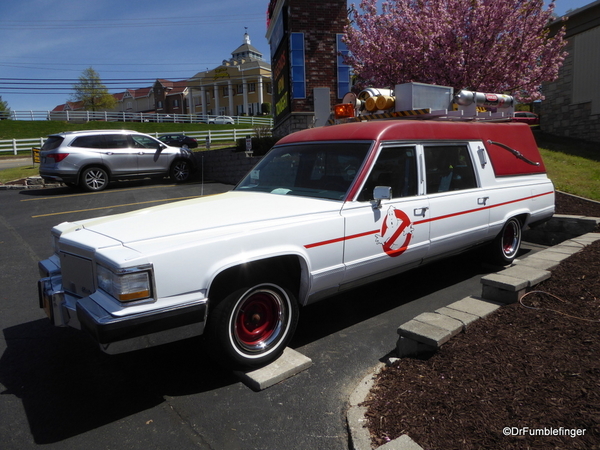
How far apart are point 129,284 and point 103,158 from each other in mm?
11615

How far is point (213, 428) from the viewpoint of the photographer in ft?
9.76

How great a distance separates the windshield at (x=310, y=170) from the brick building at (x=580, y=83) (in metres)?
17.1

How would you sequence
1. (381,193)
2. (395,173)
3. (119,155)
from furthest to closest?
(119,155), (395,173), (381,193)

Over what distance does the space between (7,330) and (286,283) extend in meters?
2.75

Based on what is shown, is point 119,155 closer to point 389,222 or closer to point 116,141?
point 116,141

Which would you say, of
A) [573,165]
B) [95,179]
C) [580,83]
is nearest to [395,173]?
[573,165]

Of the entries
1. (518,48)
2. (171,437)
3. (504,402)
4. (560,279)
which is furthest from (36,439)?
(518,48)

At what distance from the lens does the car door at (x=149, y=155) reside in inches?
553

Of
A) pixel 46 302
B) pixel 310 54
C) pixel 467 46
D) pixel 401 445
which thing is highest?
pixel 310 54

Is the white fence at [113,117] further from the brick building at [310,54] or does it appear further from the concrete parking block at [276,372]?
the concrete parking block at [276,372]

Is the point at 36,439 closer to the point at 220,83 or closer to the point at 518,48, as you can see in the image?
the point at 518,48

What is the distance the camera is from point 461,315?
12.4 ft

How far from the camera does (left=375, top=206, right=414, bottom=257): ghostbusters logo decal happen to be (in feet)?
14.0

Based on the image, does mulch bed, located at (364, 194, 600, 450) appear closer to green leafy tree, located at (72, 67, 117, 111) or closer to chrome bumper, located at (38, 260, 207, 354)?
chrome bumper, located at (38, 260, 207, 354)
